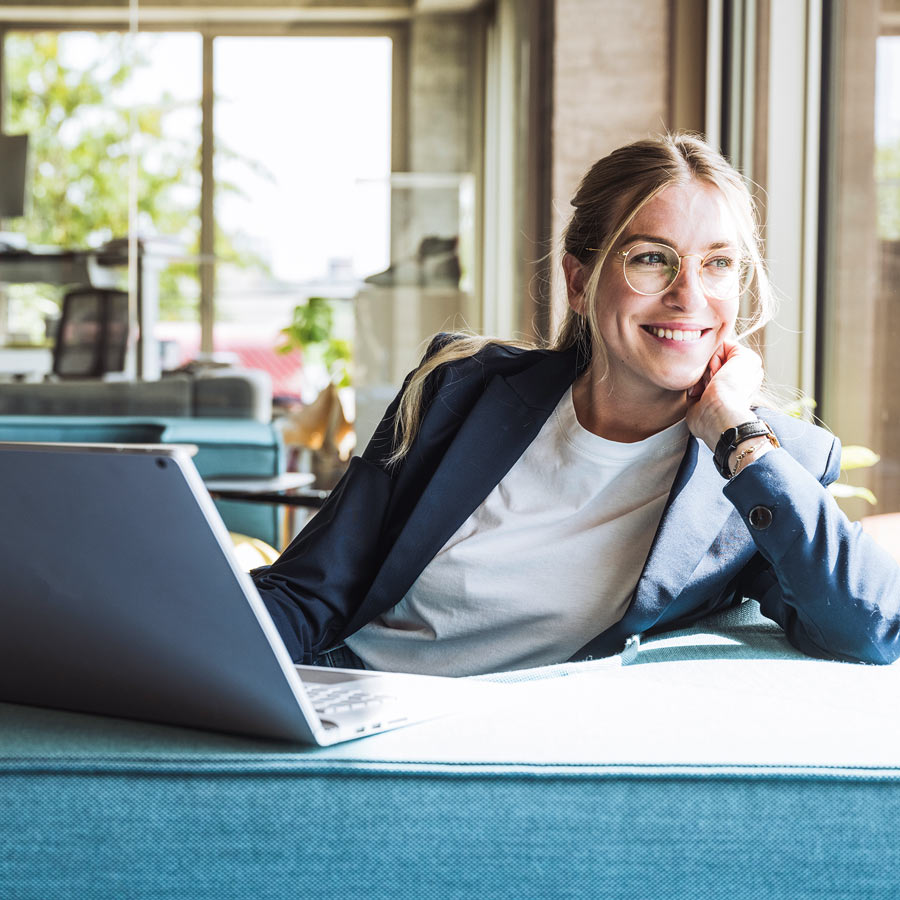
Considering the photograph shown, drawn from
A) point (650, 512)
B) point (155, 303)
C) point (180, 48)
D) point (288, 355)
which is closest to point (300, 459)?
point (288, 355)

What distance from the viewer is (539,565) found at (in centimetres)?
155

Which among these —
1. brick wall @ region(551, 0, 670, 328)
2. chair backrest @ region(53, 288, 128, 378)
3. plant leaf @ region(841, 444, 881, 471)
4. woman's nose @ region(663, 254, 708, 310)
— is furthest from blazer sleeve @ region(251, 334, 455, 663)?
chair backrest @ region(53, 288, 128, 378)

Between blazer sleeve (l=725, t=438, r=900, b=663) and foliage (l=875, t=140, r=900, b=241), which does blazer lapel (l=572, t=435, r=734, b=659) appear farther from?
foliage (l=875, t=140, r=900, b=241)

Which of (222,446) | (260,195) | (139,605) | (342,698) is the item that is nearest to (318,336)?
(260,195)

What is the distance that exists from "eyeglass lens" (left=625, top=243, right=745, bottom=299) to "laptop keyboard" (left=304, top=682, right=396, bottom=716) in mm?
690

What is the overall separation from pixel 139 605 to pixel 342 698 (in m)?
0.25

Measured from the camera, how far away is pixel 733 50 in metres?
4.21

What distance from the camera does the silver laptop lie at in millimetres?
874

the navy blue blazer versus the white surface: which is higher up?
the navy blue blazer

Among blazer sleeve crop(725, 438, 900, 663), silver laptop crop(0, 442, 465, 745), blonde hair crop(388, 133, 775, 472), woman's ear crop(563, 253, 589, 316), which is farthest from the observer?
woman's ear crop(563, 253, 589, 316)

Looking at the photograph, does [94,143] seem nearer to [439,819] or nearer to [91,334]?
[91,334]

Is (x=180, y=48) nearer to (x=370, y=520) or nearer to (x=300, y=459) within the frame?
(x=300, y=459)

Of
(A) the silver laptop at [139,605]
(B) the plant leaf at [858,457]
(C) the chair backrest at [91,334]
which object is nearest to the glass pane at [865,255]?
(B) the plant leaf at [858,457]

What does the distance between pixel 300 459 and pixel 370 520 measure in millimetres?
3690
